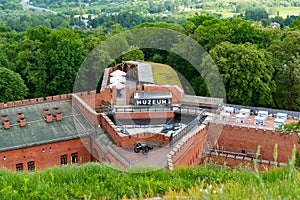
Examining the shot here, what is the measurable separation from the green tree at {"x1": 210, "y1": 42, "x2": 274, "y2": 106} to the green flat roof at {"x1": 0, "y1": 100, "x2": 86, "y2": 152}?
13.2m

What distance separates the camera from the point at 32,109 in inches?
1098

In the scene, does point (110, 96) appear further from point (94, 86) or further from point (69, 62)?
point (69, 62)

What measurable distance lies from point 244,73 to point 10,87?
1970 centimetres

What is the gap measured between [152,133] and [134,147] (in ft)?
4.34

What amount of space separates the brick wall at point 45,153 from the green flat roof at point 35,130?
326 mm

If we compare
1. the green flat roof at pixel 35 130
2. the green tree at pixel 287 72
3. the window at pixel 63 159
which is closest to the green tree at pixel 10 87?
the green flat roof at pixel 35 130

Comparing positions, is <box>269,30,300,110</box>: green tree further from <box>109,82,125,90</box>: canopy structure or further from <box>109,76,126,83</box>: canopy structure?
<box>109,82,125,90</box>: canopy structure

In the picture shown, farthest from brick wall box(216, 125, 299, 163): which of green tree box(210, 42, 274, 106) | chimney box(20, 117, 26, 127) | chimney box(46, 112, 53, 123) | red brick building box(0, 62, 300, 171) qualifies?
chimney box(20, 117, 26, 127)

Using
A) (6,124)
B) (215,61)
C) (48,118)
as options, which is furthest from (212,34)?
(6,124)

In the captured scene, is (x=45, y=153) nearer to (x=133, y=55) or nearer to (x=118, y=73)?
(x=118, y=73)

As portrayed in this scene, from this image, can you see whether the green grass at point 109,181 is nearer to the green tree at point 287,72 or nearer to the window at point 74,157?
the window at point 74,157

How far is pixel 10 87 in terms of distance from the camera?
35656 millimetres

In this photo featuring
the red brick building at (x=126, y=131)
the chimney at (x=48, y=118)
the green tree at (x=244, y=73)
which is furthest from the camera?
the green tree at (x=244, y=73)

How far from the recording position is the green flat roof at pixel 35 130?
2388 centimetres
